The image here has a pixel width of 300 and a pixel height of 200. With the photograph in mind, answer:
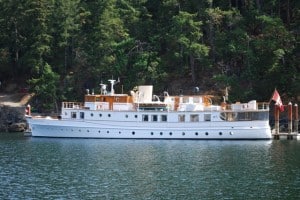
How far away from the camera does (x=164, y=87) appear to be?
71438 mm

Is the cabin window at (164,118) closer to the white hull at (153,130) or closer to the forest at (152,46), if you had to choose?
the white hull at (153,130)

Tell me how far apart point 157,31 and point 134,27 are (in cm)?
288

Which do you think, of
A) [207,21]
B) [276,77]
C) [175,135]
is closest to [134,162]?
[175,135]

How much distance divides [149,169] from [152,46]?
35.0 meters

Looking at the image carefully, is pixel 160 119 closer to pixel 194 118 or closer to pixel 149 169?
pixel 194 118

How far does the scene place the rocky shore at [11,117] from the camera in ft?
232

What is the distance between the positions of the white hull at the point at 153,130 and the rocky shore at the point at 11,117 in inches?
355

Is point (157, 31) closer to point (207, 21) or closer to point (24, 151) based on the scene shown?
point (207, 21)

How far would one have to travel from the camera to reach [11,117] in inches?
2822

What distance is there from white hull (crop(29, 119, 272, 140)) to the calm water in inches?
77.3

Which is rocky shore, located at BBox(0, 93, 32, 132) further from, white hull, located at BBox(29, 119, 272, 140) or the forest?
white hull, located at BBox(29, 119, 272, 140)

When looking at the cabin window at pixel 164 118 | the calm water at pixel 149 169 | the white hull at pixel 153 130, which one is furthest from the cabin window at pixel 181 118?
the calm water at pixel 149 169

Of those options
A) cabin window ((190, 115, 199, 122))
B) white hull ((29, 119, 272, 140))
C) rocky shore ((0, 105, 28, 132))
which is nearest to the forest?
rocky shore ((0, 105, 28, 132))

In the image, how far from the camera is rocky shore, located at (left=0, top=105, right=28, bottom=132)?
70750 mm
